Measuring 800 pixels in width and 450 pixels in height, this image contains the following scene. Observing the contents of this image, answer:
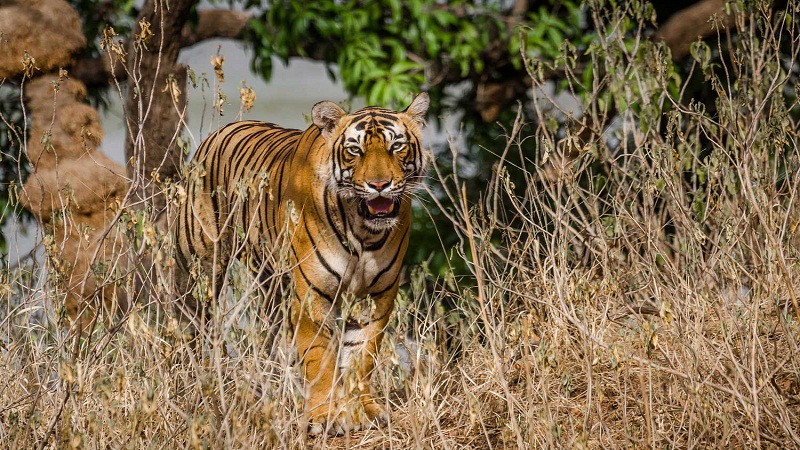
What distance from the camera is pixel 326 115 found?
4363 mm

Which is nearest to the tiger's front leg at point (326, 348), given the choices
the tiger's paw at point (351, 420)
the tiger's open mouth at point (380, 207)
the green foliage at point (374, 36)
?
the tiger's paw at point (351, 420)

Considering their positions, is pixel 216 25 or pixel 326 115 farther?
pixel 216 25

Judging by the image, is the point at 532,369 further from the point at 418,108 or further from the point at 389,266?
the point at 418,108

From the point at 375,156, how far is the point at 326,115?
1.02ft

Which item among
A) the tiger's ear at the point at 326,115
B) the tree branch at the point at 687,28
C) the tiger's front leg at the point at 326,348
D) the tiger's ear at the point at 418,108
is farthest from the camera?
the tree branch at the point at 687,28

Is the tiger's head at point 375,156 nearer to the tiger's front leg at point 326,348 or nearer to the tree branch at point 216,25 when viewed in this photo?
the tiger's front leg at point 326,348

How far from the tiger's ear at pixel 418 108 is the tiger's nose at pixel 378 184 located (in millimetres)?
450

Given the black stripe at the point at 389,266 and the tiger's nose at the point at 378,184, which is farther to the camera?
the black stripe at the point at 389,266

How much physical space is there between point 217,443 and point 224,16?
4932 mm

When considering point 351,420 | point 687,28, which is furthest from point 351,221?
point 687,28

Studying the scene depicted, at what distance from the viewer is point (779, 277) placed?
12.6 ft

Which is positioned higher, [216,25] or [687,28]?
[687,28]

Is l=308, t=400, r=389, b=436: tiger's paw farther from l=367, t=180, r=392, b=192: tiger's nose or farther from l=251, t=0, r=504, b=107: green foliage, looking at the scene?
l=251, t=0, r=504, b=107: green foliage

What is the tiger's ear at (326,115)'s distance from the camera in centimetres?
434
